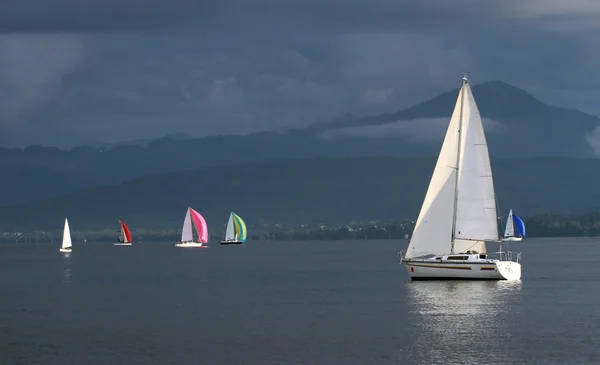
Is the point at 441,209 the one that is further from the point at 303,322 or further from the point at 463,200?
the point at 303,322

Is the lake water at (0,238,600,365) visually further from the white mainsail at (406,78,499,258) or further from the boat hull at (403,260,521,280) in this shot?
the white mainsail at (406,78,499,258)

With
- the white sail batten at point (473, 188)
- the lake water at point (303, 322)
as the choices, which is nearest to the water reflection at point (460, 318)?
the lake water at point (303, 322)

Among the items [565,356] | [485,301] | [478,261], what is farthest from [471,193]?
[565,356]

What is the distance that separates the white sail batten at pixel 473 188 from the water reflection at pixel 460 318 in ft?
15.4

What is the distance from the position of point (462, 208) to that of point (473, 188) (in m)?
1.88

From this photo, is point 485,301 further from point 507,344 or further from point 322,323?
point 507,344

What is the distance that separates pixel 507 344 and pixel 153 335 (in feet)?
66.7

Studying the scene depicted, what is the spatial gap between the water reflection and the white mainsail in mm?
4008

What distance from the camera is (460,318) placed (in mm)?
80250

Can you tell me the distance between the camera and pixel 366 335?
236 ft

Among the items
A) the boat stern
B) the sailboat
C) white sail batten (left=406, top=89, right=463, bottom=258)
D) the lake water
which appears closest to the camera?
the lake water

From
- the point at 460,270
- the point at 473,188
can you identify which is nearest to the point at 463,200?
the point at 473,188

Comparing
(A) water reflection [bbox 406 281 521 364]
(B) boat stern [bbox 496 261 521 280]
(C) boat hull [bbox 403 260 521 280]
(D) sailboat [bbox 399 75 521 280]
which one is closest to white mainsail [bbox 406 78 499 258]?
(D) sailboat [bbox 399 75 521 280]

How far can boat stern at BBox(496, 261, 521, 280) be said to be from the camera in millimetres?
103625
